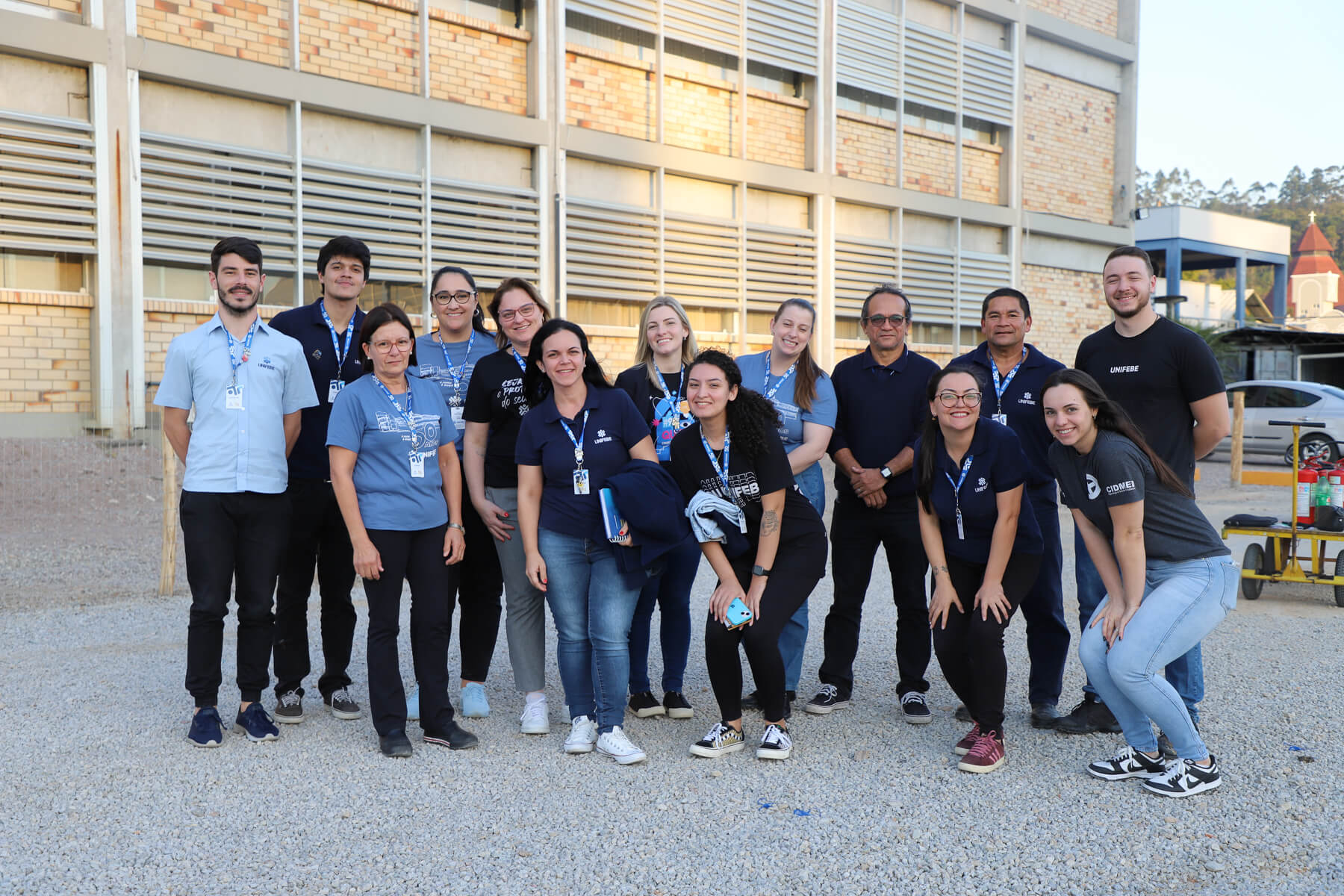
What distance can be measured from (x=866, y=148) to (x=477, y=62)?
769 centimetres

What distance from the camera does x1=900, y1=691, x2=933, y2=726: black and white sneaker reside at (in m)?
5.05

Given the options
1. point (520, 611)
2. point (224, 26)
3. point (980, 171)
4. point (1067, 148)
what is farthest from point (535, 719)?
point (1067, 148)

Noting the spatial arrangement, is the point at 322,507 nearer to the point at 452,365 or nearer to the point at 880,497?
the point at 452,365

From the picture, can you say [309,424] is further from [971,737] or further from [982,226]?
[982,226]

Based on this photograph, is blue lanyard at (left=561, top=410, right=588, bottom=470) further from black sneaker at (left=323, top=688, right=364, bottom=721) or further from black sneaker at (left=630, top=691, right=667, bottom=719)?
black sneaker at (left=323, top=688, right=364, bottom=721)

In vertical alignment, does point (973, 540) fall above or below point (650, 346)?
below

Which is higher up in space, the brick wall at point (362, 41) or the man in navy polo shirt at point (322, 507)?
the brick wall at point (362, 41)

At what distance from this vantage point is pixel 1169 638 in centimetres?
413


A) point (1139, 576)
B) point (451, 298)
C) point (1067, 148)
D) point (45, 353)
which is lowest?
point (1139, 576)

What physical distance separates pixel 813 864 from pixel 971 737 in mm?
1357

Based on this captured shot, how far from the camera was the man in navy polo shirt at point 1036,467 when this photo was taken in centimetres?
507

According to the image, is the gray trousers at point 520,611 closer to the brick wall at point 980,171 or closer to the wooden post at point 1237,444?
the wooden post at point 1237,444

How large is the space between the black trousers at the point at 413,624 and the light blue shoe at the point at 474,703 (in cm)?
41

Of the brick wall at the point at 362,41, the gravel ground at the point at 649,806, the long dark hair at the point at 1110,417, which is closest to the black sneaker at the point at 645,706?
the gravel ground at the point at 649,806
